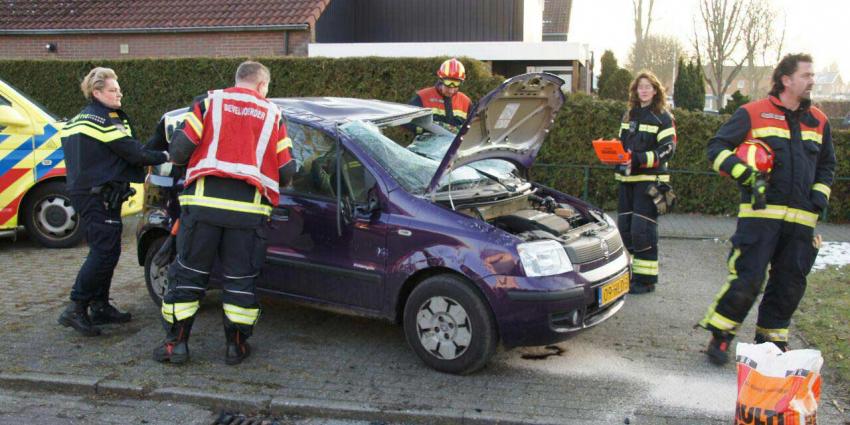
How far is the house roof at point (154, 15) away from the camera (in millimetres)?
16141

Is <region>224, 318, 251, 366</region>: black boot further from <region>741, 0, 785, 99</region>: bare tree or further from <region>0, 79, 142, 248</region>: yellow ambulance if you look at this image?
<region>741, 0, 785, 99</region>: bare tree

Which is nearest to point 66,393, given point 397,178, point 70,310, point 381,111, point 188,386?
point 188,386

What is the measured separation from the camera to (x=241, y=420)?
4305mm

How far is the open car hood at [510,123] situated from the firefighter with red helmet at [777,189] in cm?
128

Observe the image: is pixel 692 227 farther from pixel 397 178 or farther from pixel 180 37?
pixel 180 37

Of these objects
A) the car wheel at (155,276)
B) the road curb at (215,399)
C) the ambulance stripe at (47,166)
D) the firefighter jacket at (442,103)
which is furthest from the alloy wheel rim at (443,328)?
the ambulance stripe at (47,166)

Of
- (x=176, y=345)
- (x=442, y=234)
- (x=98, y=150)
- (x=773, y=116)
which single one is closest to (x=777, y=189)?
(x=773, y=116)

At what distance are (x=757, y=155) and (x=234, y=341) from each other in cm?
355

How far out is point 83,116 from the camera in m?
→ 5.46

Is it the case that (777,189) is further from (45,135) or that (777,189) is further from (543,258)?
(45,135)

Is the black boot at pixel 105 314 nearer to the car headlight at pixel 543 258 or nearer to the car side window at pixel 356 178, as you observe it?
the car side window at pixel 356 178

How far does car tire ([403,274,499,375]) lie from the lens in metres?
4.64

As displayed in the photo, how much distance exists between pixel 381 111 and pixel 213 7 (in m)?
12.4

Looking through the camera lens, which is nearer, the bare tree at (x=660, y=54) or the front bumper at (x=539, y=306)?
the front bumper at (x=539, y=306)
